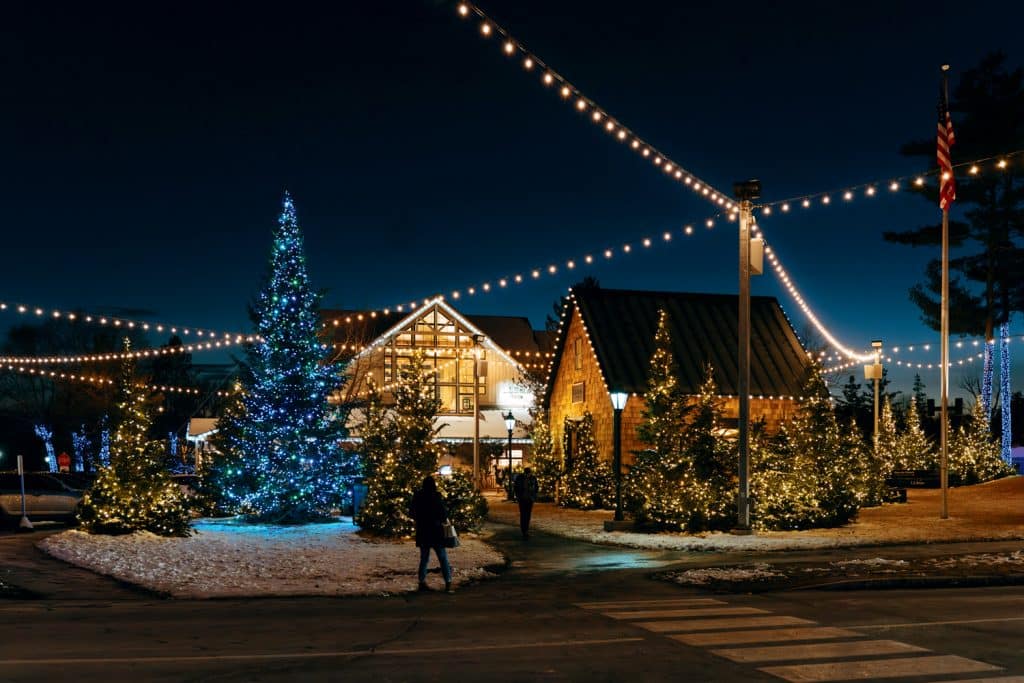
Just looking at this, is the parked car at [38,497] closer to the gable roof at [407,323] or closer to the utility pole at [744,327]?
the gable roof at [407,323]

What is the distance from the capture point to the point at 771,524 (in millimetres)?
23422

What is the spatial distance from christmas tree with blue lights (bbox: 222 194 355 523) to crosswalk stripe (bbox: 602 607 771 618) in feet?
51.1

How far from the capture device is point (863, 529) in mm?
23500

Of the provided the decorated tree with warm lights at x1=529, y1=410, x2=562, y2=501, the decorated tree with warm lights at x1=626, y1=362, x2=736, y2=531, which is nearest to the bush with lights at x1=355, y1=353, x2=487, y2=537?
the decorated tree with warm lights at x1=626, y1=362, x2=736, y2=531

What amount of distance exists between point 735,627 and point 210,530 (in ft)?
53.6

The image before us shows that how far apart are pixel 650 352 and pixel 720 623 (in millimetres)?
24671

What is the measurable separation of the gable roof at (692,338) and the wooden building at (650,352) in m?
0.04

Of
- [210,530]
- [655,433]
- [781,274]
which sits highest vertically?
[781,274]

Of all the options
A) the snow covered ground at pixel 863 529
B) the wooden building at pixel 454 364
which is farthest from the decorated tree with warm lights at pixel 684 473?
the wooden building at pixel 454 364

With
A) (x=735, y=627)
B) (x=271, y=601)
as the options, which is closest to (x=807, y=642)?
(x=735, y=627)

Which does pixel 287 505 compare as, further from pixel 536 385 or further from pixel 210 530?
pixel 536 385

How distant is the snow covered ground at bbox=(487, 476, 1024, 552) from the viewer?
2064 cm

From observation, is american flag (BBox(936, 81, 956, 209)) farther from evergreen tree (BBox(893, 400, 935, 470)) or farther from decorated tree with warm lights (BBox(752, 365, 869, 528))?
evergreen tree (BBox(893, 400, 935, 470))

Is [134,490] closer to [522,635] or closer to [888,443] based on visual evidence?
[522,635]
